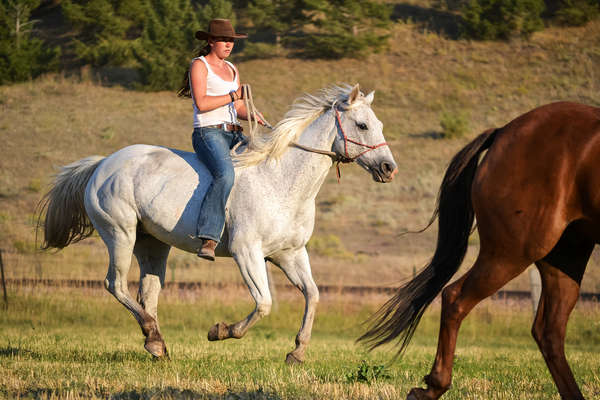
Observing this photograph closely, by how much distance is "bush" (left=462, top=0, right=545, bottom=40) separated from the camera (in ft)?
183

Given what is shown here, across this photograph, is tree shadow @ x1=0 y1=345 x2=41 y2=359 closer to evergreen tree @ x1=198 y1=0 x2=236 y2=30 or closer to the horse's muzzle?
the horse's muzzle

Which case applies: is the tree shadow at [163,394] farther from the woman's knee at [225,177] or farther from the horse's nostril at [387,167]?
the horse's nostril at [387,167]

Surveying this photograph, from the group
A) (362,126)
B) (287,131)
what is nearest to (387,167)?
(362,126)

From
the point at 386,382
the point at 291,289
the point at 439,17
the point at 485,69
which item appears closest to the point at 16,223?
the point at 291,289

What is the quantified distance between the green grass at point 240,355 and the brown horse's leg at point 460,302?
59 centimetres

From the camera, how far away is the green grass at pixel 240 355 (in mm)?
5180

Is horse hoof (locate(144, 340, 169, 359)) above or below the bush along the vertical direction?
above

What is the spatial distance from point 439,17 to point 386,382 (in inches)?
2404

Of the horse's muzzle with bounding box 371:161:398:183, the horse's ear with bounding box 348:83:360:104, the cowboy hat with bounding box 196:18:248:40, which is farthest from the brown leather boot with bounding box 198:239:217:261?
the cowboy hat with bounding box 196:18:248:40

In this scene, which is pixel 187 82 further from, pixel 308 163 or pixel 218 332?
pixel 218 332

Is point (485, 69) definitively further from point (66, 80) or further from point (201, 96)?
point (201, 96)

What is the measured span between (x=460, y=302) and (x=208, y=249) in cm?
285

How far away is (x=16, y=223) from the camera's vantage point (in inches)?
1026

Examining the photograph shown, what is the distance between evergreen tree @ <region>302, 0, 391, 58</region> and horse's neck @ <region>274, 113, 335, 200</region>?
46.8 metres
